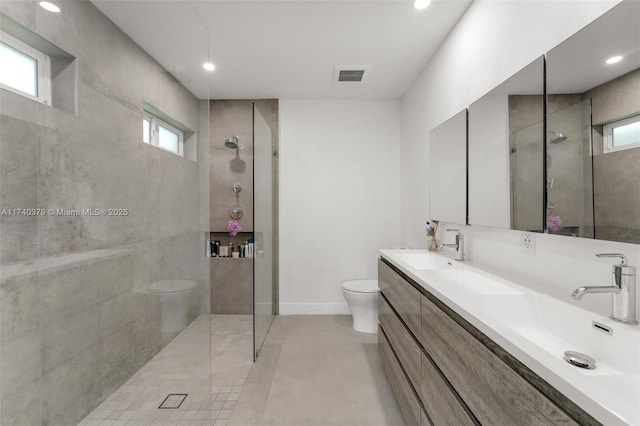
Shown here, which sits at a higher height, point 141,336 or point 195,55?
point 195,55

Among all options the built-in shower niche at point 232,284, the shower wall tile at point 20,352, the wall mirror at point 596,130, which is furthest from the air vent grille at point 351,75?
the shower wall tile at point 20,352

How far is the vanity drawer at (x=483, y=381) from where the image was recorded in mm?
692

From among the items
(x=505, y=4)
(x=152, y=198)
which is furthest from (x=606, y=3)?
(x=152, y=198)

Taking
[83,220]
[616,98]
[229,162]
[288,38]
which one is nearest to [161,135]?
[83,220]

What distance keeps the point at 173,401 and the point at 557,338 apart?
1611mm

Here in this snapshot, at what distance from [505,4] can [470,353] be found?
171cm

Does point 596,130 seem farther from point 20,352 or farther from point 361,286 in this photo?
point 361,286

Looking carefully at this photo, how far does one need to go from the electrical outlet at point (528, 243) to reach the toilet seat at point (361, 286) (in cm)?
163

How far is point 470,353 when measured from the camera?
0.98 metres

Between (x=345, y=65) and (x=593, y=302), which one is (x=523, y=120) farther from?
(x=345, y=65)

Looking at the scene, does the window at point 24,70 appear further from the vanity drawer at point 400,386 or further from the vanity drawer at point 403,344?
the vanity drawer at point 400,386

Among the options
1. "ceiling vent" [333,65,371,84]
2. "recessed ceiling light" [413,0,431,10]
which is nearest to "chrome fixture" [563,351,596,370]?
"recessed ceiling light" [413,0,431,10]

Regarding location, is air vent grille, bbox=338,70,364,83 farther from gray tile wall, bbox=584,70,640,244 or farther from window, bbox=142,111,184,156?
gray tile wall, bbox=584,70,640,244

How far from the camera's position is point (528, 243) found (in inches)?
57.7
